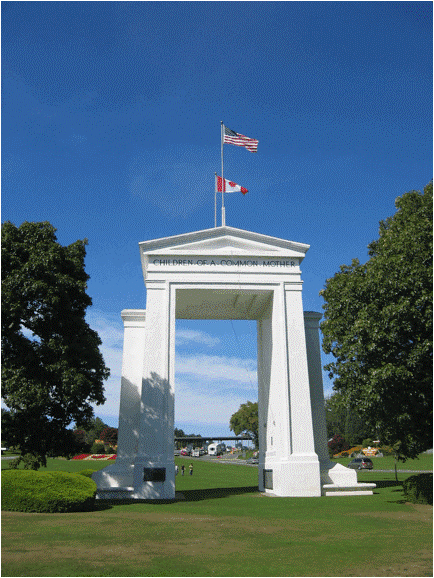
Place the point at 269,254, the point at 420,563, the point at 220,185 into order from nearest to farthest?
1. the point at 420,563
2. the point at 269,254
3. the point at 220,185

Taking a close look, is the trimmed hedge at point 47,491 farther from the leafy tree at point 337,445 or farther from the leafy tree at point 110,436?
the leafy tree at point 337,445

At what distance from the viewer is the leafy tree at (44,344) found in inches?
721

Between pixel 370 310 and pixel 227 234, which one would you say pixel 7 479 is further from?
pixel 227 234

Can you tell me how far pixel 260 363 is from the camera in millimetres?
29656

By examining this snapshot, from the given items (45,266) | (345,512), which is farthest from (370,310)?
(45,266)

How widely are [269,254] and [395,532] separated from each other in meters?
17.2

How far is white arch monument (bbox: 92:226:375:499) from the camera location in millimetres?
23031

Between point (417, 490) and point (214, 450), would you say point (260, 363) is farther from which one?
point (214, 450)

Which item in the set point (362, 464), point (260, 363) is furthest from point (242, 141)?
point (362, 464)

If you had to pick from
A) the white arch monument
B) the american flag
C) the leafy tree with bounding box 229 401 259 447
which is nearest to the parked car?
the white arch monument

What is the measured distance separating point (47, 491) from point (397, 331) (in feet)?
41.0

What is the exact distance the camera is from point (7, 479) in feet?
40.4

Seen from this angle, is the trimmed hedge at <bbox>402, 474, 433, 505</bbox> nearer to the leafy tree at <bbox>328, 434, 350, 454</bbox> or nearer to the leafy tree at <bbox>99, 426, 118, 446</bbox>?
the leafy tree at <bbox>328, 434, 350, 454</bbox>

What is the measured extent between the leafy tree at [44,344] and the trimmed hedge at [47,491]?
3997 mm
